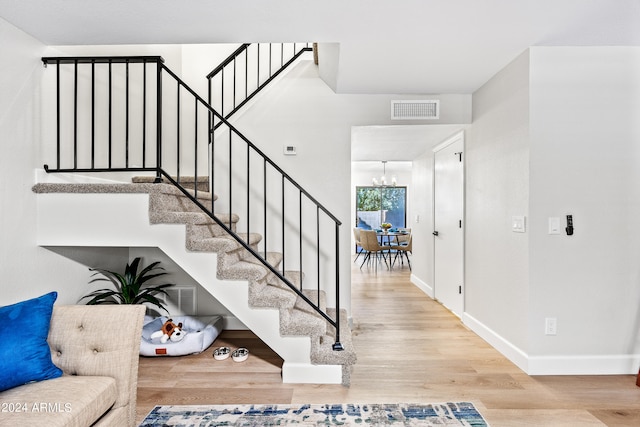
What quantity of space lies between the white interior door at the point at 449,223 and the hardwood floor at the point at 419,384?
831mm

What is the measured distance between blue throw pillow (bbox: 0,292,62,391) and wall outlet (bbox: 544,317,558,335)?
2999 millimetres

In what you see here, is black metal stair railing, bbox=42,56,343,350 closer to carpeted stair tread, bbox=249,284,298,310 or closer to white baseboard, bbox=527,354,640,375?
carpeted stair tread, bbox=249,284,298,310

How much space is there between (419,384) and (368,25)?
7.95 feet

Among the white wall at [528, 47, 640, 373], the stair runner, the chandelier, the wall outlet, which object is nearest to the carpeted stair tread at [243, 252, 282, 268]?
the stair runner

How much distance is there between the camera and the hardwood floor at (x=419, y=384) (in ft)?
6.83

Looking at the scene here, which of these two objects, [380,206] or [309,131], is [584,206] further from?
[380,206]

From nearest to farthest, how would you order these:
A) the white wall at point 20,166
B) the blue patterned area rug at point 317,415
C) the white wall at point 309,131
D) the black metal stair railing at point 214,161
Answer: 1. the blue patterned area rug at point 317,415
2. the white wall at point 20,166
3. the black metal stair railing at point 214,161
4. the white wall at point 309,131

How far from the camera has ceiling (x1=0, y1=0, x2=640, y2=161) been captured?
80.1 inches

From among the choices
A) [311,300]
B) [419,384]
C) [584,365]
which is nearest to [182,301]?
[311,300]

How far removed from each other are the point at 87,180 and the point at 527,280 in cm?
366

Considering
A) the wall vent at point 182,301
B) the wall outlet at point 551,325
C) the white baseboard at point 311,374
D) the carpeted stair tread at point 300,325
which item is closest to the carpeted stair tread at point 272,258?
the carpeted stair tread at point 300,325

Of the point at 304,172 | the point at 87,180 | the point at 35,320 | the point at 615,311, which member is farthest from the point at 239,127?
the point at 615,311

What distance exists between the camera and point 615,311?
2.52 meters

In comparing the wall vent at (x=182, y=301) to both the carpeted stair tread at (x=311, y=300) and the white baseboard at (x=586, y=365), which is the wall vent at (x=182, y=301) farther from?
the white baseboard at (x=586, y=365)
